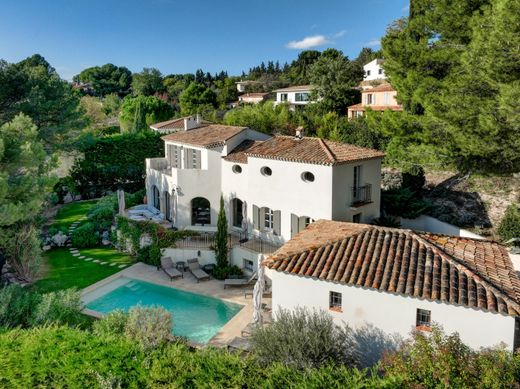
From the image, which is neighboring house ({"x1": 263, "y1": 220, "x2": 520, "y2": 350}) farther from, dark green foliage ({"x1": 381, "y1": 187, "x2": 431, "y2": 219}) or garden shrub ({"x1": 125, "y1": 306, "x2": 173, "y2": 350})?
dark green foliage ({"x1": 381, "y1": 187, "x2": 431, "y2": 219})

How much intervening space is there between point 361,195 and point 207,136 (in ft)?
42.6

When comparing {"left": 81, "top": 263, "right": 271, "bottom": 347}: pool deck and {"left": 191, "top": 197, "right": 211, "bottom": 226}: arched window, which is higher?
{"left": 191, "top": 197, "right": 211, "bottom": 226}: arched window

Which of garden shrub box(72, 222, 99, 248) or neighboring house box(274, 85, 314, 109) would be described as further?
neighboring house box(274, 85, 314, 109)

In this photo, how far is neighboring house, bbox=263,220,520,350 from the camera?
49.7ft

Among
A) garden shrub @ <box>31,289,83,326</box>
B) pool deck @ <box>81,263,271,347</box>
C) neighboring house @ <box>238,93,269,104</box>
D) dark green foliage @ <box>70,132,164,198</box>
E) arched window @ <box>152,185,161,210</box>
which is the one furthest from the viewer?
neighboring house @ <box>238,93,269,104</box>

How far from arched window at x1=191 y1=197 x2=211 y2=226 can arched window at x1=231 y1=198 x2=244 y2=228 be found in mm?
2643

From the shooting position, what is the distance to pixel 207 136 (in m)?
34.4

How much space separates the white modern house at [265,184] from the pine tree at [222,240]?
0.87 meters

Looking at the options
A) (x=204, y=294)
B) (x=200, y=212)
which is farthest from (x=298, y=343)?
(x=200, y=212)

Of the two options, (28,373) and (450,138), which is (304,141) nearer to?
(450,138)

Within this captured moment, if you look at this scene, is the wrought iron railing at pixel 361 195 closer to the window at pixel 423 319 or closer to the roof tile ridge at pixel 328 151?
the roof tile ridge at pixel 328 151

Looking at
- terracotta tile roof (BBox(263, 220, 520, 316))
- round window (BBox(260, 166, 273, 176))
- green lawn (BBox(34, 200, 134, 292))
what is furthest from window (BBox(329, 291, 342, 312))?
green lawn (BBox(34, 200, 134, 292))

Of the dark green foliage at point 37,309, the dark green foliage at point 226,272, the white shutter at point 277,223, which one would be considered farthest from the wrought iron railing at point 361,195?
the dark green foliage at point 37,309

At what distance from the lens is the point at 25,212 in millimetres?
25484
